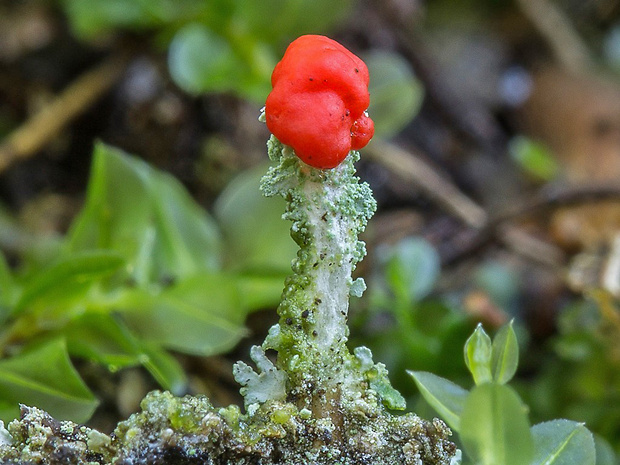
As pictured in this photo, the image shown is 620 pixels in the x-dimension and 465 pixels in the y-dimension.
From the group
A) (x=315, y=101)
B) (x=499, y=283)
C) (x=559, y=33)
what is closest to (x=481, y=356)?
(x=315, y=101)

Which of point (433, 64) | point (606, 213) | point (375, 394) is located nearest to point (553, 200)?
point (606, 213)

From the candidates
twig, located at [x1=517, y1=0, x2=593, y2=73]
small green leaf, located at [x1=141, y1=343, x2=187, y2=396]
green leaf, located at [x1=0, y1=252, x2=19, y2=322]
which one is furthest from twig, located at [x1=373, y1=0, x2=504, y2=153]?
green leaf, located at [x1=0, y1=252, x2=19, y2=322]

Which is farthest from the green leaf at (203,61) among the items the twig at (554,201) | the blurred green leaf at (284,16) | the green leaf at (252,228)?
the twig at (554,201)

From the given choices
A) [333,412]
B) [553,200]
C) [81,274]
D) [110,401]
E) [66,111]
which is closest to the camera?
[333,412]

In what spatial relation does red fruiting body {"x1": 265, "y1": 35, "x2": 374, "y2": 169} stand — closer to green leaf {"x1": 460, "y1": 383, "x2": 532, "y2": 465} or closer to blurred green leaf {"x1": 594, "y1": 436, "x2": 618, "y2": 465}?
green leaf {"x1": 460, "y1": 383, "x2": 532, "y2": 465}

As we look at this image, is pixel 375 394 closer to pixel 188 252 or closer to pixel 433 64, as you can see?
pixel 188 252

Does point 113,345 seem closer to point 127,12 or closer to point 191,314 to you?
point 191,314
